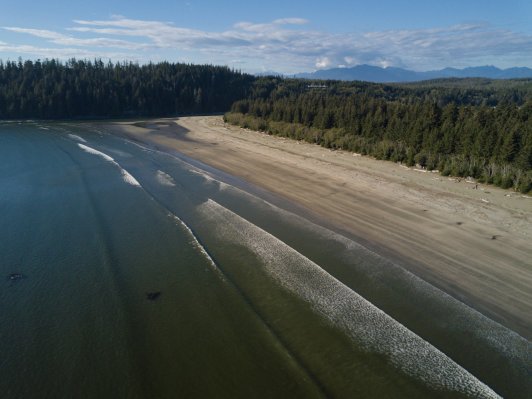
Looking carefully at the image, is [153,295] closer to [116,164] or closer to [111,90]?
[116,164]

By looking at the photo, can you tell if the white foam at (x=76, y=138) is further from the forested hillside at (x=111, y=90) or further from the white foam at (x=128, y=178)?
the forested hillside at (x=111, y=90)

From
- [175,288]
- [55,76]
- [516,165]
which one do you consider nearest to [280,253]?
[175,288]

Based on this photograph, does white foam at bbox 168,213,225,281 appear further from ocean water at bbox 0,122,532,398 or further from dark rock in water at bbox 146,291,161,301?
dark rock in water at bbox 146,291,161,301

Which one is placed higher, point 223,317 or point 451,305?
point 451,305

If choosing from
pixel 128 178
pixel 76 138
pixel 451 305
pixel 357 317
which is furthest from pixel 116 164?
pixel 451 305

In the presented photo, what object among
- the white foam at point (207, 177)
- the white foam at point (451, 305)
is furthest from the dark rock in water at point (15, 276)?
the white foam at point (207, 177)

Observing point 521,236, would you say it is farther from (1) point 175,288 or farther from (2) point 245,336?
(1) point 175,288
